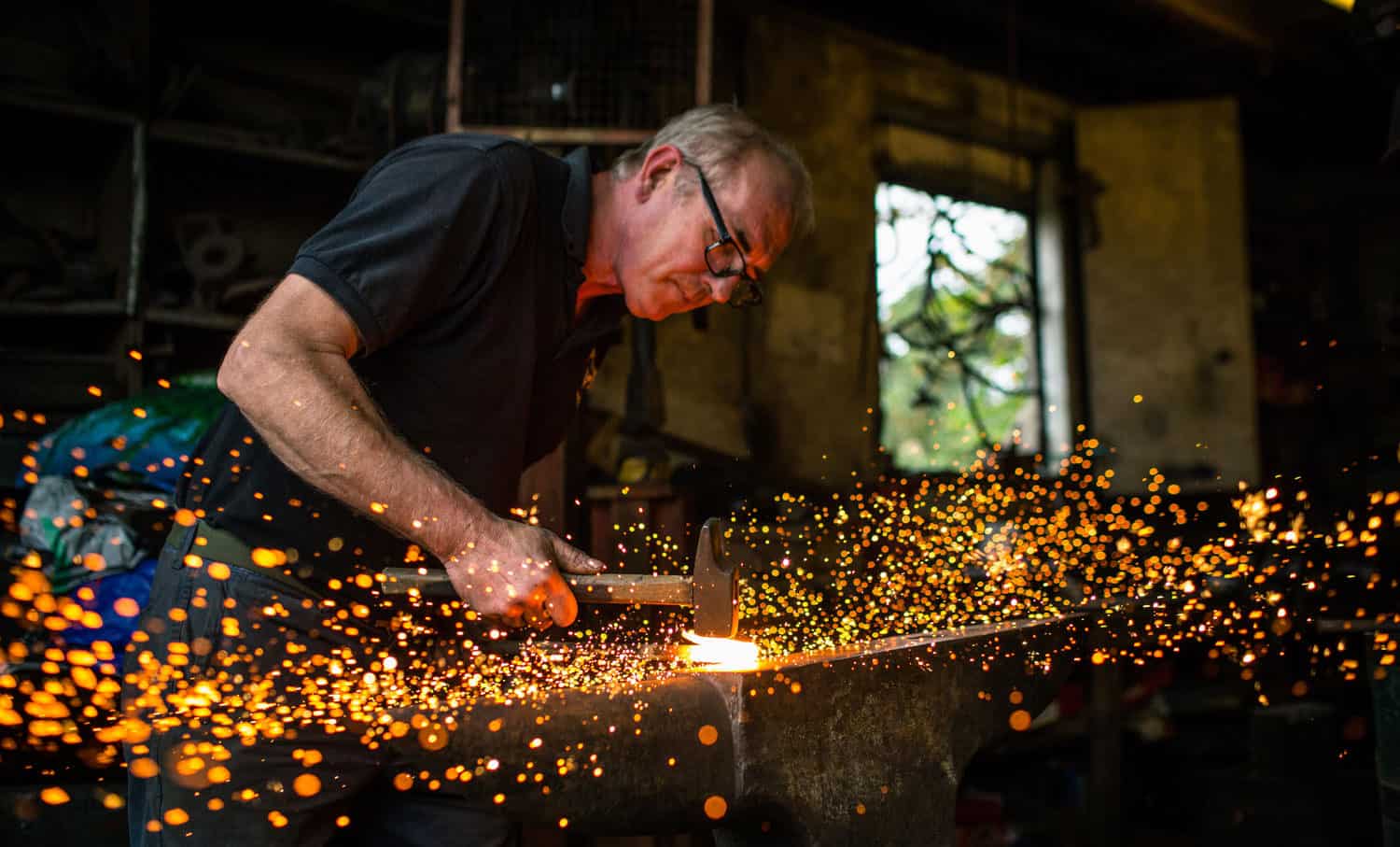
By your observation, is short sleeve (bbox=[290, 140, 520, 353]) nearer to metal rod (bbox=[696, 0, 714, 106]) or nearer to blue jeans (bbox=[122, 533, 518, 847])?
blue jeans (bbox=[122, 533, 518, 847])

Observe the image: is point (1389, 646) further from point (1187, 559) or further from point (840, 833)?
point (840, 833)

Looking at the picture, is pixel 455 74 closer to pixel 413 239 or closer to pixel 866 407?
pixel 413 239

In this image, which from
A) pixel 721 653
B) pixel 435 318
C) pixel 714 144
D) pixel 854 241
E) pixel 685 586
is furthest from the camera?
pixel 854 241

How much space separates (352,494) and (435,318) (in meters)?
0.38

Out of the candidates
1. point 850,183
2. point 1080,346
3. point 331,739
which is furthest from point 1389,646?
point 1080,346

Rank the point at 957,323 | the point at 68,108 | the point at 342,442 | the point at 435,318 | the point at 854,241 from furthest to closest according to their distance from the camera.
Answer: the point at 957,323
the point at 854,241
the point at 68,108
the point at 435,318
the point at 342,442

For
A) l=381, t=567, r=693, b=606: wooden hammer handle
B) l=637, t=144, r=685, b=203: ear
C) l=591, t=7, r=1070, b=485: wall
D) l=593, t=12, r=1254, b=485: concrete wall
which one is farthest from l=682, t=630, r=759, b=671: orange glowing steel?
l=591, t=7, r=1070, b=485: wall

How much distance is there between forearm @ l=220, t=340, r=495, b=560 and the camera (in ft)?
5.29

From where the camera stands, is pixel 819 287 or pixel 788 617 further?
pixel 819 287

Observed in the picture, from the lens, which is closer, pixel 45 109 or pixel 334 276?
pixel 334 276

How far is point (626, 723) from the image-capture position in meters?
1.61

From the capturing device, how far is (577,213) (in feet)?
6.86

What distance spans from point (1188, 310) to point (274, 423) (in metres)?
5.10

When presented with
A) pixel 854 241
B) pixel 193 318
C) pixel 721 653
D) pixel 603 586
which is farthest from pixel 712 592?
pixel 854 241
